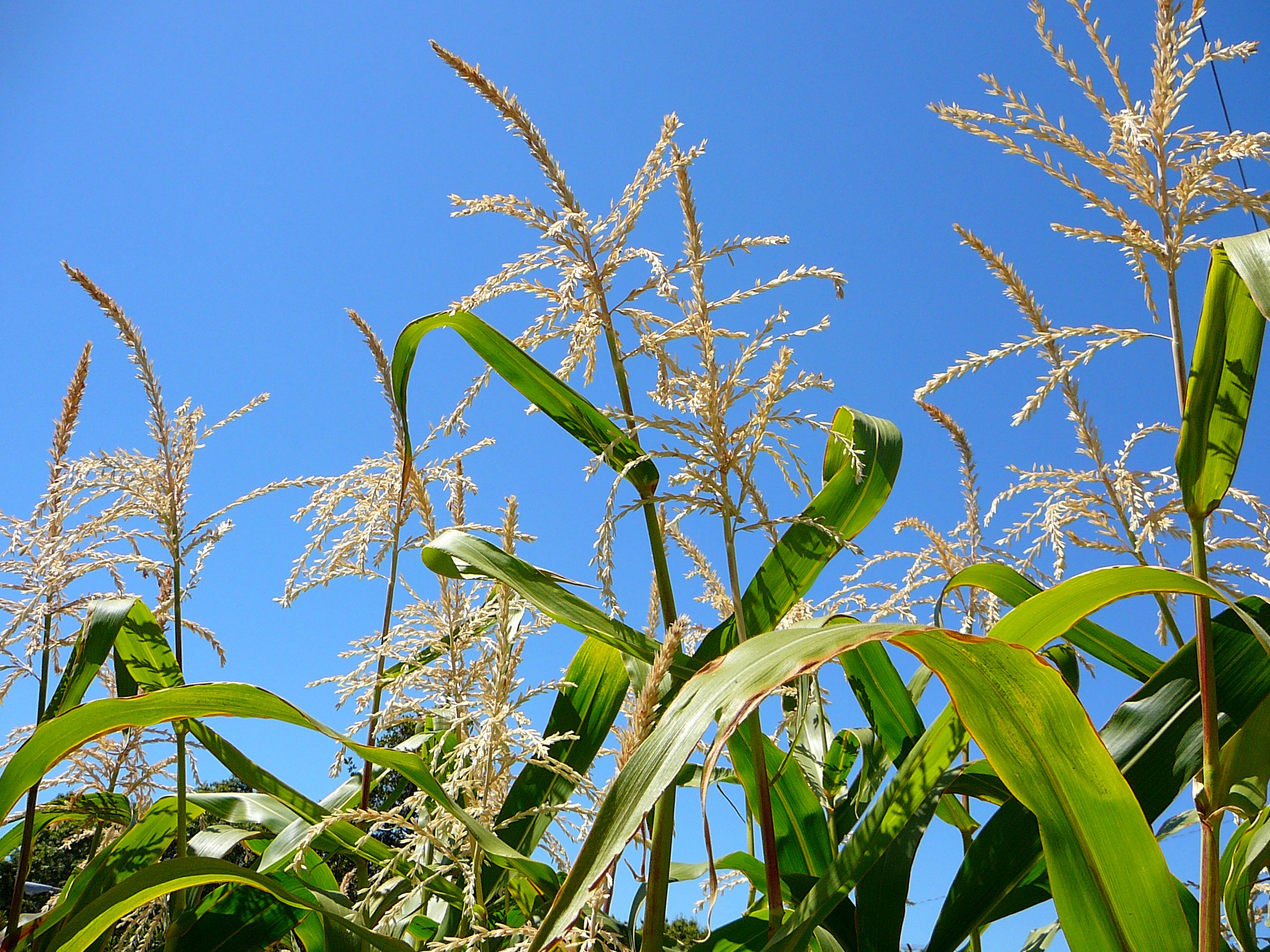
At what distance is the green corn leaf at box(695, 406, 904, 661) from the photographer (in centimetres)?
123

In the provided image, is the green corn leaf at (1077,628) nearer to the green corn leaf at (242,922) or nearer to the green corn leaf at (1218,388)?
the green corn leaf at (1218,388)

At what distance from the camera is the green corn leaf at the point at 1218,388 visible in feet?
3.49

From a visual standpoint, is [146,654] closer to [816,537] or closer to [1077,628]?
[816,537]

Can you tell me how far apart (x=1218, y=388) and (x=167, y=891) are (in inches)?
61.9

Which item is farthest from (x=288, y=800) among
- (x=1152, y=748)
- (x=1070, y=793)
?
(x=1152, y=748)

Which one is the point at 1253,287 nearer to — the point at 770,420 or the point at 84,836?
the point at 770,420

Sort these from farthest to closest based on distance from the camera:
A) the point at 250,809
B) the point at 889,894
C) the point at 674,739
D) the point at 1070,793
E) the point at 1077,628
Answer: the point at 250,809, the point at 1077,628, the point at 889,894, the point at 1070,793, the point at 674,739

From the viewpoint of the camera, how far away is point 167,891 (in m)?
1.06

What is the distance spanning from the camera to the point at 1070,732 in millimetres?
822

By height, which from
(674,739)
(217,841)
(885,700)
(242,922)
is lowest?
(242,922)

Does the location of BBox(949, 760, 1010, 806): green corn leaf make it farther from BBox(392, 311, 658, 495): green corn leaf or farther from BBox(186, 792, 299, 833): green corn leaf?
BBox(186, 792, 299, 833): green corn leaf

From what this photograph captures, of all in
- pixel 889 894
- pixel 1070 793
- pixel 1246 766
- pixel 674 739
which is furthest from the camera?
pixel 889 894

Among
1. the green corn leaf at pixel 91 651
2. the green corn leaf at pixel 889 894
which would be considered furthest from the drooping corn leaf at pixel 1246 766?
the green corn leaf at pixel 91 651

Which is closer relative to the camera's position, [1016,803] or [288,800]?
[1016,803]
